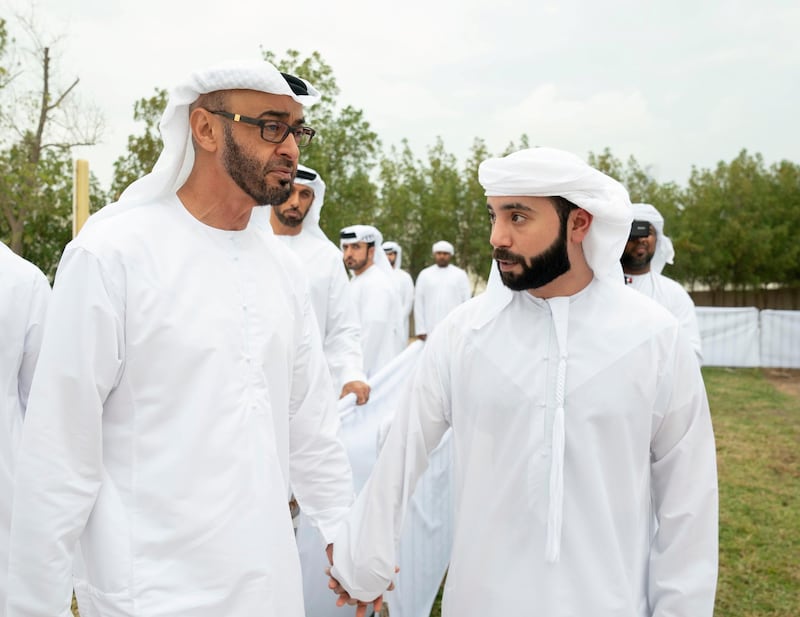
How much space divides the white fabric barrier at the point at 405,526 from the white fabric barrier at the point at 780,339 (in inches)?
532

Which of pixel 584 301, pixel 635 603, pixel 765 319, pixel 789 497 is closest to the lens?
pixel 635 603

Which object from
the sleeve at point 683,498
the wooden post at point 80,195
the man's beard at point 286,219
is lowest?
the sleeve at point 683,498

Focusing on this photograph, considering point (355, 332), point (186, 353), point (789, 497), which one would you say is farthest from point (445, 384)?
point (789, 497)

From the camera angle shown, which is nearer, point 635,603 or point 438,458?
point 635,603

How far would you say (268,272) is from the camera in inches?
87.8

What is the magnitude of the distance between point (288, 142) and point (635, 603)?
4.81 feet

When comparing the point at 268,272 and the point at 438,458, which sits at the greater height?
the point at 268,272

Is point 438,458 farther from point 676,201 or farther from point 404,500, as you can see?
point 676,201

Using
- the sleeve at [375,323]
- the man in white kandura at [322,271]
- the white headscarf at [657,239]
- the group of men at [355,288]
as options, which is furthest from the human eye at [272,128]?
the sleeve at [375,323]

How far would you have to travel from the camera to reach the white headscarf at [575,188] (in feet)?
6.91

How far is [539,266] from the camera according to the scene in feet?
6.93

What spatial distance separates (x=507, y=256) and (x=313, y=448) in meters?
0.81

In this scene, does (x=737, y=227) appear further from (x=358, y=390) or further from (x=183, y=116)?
(x=183, y=116)

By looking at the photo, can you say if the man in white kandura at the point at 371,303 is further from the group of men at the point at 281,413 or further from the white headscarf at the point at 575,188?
the white headscarf at the point at 575,188
